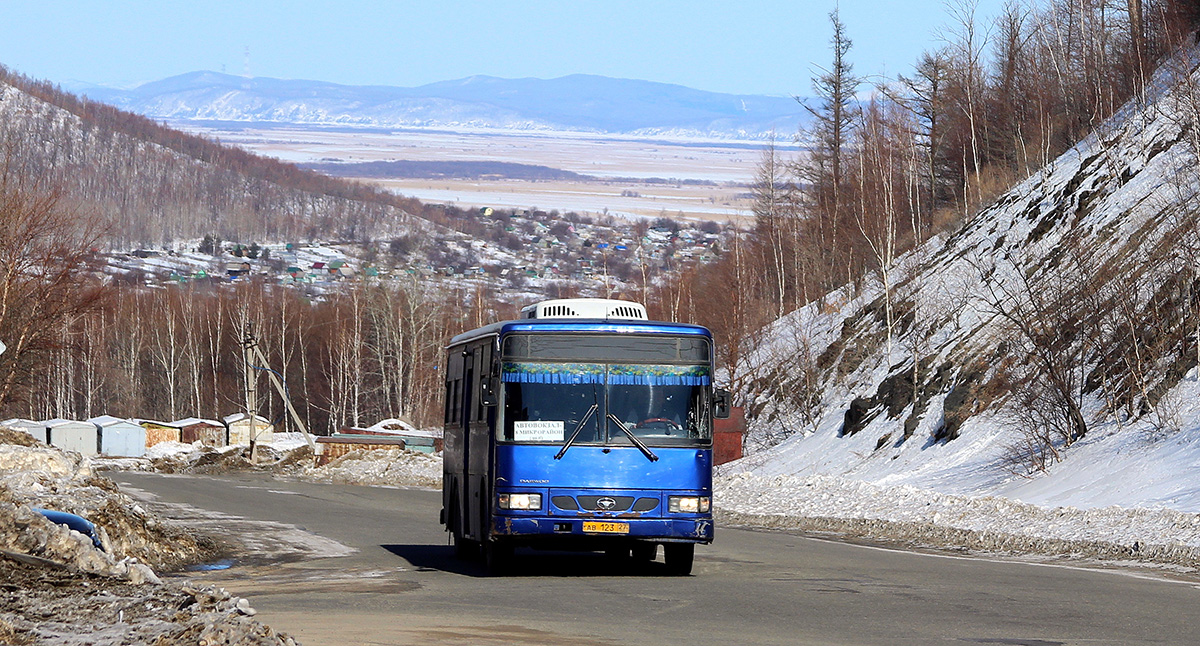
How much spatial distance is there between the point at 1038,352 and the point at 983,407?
5003mm

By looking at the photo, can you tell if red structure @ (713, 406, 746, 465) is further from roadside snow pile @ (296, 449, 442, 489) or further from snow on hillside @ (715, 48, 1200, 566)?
roadside snow pile @ (296, 449, 442, 489)

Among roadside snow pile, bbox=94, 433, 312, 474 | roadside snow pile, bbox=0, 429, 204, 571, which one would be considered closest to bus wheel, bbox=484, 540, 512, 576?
roadside snow pile, bbox=0, 429, 204, 571

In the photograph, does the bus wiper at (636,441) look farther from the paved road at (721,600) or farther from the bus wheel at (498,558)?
the bus wheel at (498,558)

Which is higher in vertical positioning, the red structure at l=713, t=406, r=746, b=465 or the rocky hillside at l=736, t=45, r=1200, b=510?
the rocky hillside at l=736, t=45, r=1200, b=510

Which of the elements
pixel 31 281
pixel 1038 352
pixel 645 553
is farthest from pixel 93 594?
pixel 31 281

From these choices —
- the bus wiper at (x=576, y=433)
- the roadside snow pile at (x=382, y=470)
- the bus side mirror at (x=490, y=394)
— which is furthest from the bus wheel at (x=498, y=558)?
the roadside snow pile at (x=382, y=470)

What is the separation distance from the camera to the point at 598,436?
15.6 m

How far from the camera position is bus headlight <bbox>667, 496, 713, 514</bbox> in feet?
50.9

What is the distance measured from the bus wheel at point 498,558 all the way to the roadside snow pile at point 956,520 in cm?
778

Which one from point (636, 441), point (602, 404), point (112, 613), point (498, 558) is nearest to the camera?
point (112, 613)

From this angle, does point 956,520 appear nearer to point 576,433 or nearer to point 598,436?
point 598,436

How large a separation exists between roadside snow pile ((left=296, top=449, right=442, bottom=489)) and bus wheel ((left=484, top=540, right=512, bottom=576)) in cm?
3262

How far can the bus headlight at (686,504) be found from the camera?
15508mm

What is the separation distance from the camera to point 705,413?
15.8 meters
